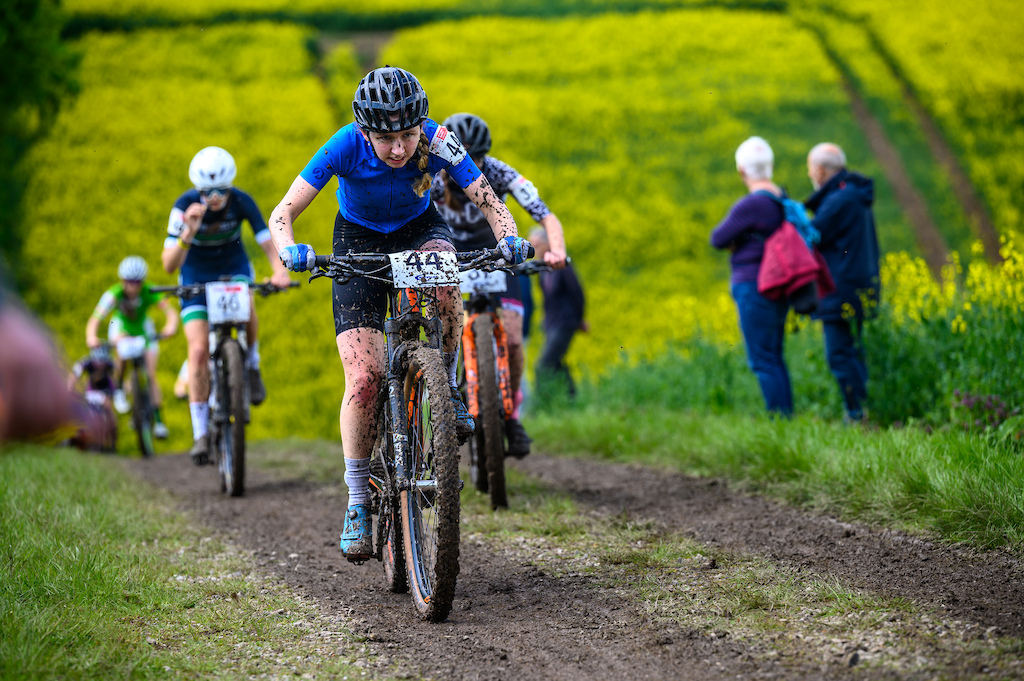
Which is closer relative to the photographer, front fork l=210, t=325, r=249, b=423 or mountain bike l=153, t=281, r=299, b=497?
mountain bike l=153, t=281, r=299, b=497

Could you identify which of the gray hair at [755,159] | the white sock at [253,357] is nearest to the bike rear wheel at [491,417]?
the white sock at [253,357]

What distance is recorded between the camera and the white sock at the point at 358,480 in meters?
4.21

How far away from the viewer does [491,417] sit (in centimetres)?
575

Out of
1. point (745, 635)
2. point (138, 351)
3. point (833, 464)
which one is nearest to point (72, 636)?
point (745, 635)

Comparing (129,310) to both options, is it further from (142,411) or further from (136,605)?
(136,605)

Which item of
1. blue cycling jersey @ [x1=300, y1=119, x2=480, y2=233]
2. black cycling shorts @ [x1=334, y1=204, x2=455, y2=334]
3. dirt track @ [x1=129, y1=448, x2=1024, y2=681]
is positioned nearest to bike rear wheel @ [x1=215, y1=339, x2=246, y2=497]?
dirt track @ [x1=129, y1=448, x2=1024, y2=681]

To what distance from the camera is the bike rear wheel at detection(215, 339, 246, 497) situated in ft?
23.7

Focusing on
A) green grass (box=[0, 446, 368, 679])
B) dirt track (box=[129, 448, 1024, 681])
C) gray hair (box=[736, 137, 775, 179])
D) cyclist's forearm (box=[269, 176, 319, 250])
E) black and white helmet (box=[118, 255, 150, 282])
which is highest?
gray hair (box=[736, 137, 775, 179])

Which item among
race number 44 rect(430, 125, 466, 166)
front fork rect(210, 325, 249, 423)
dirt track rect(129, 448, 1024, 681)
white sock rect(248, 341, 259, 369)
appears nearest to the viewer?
dirt track rect(129, 448, 1024, 681)

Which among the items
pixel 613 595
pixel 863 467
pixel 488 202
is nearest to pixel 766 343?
pixel 863 467

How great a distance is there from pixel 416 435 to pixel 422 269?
2.30ft

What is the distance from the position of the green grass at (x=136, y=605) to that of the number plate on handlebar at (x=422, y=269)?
54.9 inches

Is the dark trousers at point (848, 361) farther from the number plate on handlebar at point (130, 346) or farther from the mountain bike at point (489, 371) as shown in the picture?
the number plate on handlebar at point (130, 346)

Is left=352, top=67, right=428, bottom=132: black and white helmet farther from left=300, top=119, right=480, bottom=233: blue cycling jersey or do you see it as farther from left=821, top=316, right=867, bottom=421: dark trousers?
left=821, top=316, right=867, bottom=421: dark trousers
